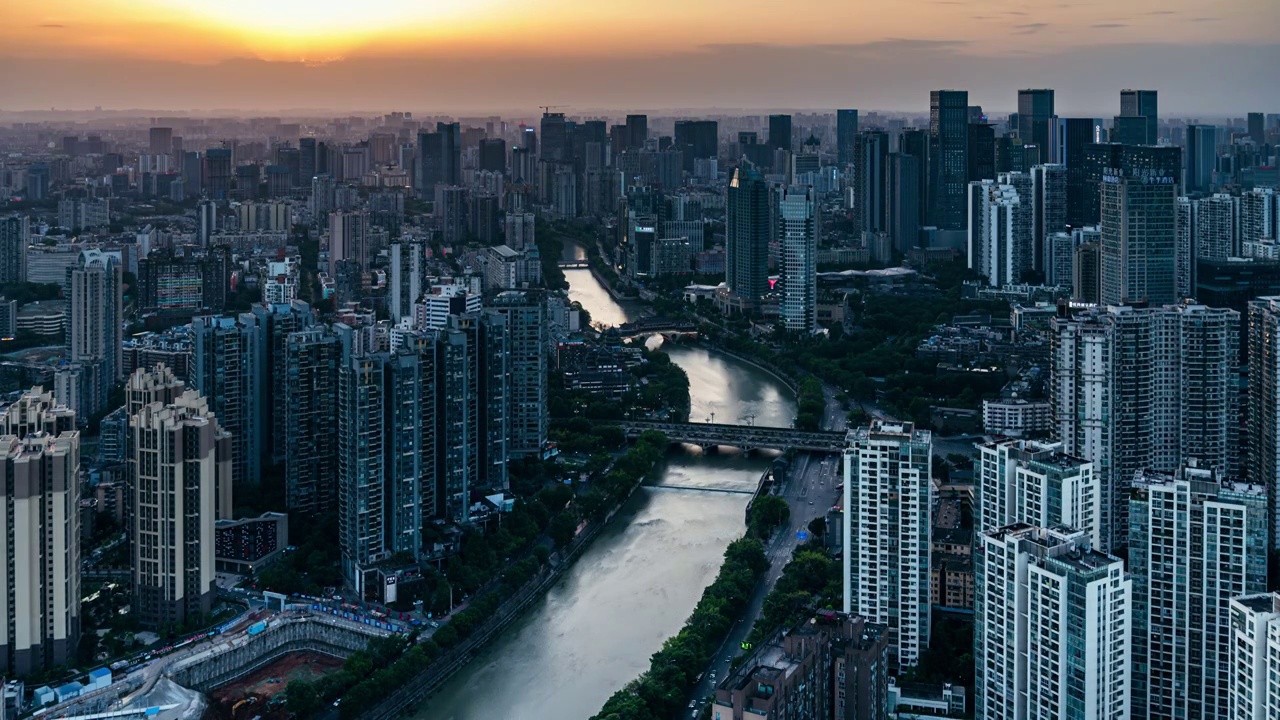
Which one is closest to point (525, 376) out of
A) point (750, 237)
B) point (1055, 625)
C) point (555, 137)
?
point (1055, 625)

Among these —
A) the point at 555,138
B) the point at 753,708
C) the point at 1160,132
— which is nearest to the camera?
the point at 753,708

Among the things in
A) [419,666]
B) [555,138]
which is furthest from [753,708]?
[555,138]

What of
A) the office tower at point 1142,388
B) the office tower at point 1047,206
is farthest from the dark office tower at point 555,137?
the office tower at point 1142,388

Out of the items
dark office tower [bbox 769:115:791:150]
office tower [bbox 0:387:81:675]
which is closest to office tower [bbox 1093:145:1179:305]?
office tower [bbox 0:387:81:675]

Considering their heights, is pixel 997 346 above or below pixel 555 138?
below

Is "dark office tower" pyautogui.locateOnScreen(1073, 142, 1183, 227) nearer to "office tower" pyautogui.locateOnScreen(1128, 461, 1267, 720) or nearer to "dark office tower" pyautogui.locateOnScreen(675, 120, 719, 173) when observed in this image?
"office tower" pyautogui.locateOnScreen(1128, 461, 1267, 720)

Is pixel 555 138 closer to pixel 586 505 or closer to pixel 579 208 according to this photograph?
pixel 579 208

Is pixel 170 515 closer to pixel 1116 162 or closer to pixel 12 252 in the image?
pixel 12 252
